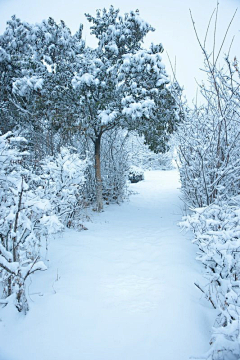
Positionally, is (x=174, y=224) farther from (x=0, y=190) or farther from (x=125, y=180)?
(x=0, y=190)

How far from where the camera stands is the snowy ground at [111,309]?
1.86 metres

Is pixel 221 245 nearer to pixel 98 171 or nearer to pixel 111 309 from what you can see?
pixel 111 309

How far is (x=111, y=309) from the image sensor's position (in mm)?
2297

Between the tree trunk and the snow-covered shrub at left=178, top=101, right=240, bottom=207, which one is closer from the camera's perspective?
the snow-covered shrub at left=178, top=101, right=240, bottom=207

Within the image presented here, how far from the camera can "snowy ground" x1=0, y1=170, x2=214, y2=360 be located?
6.09 feet

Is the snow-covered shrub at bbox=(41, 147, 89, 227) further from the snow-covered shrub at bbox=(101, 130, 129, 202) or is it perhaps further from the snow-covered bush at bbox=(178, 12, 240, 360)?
the snow-covered shrub at bbox=(101, 130, 129, 202)

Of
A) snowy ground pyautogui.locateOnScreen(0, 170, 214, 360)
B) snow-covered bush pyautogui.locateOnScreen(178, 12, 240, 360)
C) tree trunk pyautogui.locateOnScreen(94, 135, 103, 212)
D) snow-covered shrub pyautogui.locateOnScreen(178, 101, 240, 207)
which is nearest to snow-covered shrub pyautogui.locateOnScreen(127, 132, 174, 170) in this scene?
tree trunk pyautogui.locateOnScreen(94, 135, 103, 212)

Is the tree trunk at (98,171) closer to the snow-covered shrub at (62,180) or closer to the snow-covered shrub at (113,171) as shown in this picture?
the snow-covered shrub at (113,171)

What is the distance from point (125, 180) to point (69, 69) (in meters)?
4.76

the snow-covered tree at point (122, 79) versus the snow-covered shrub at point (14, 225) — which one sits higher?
the snow-covered tree at point (122, 79)

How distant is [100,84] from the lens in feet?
20.1

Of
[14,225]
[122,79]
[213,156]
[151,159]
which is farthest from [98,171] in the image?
[151,159]

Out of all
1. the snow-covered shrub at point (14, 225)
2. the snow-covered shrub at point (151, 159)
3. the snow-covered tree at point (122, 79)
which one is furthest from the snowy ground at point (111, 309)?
the snow-covered shrub at point (151, 159)

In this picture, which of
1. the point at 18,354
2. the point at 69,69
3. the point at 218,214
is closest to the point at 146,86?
the point at 69,69
